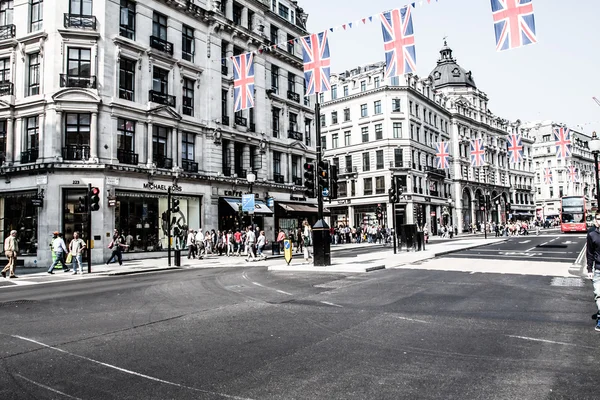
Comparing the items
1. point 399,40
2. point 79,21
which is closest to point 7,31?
point 79,21

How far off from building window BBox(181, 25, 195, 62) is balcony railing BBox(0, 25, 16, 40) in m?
9.76

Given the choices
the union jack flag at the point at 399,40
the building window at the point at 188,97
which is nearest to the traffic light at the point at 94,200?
the building window at the point at 188,97

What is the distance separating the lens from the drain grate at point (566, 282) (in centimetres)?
1136

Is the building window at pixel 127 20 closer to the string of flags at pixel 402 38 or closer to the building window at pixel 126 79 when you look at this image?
→ the building window at pixel 126 79

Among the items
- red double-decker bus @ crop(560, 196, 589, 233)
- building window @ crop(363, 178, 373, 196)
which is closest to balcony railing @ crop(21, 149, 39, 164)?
building window @ crop(363, 178, 373, 196)

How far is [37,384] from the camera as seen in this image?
4.66 m

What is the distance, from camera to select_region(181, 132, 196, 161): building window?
95.1 ft

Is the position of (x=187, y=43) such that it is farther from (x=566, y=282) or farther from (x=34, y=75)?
(x=566, y=282)

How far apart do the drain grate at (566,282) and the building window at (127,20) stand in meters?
25.5

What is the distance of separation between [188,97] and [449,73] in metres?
59.3

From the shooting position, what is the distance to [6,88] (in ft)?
81.6

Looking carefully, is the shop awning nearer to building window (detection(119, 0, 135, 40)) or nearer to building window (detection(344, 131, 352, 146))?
building window (detection(119, 0, 135, 40))

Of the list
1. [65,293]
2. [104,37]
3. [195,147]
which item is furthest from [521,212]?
[65,293]

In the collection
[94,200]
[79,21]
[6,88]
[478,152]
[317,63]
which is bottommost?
[94,200]
